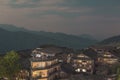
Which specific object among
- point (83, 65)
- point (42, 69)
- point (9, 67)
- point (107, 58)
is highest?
point (9, 67)

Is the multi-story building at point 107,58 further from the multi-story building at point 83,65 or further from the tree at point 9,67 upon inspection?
the tree at point 9,67

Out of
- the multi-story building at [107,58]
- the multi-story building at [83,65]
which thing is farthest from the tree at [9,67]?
the multi-story building at [107,58]

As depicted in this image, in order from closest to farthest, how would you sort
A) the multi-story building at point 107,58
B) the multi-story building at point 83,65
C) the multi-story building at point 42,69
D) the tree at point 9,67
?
the tree at point 9,67 → the multi-story building at point 42,69 → the multi-story building at point 83,65 → the multi-story building at point 107,58

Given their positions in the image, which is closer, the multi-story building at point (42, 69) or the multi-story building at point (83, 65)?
the multi-story building at point (42, 69)

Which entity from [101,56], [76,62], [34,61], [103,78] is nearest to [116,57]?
[101,56]

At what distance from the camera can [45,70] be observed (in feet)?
401

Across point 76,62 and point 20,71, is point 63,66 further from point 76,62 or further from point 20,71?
point 20,71

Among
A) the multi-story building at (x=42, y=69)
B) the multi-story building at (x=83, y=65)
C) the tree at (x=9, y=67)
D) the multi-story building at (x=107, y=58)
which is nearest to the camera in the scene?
the tree at (x=9, y=67)

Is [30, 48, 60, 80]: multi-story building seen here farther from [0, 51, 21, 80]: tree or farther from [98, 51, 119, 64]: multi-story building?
[98, 51, 119, 64]: multi-story building

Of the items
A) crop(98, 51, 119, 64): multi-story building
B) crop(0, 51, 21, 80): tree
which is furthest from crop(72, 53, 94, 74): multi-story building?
crop(0, 51, 21, 80): tree

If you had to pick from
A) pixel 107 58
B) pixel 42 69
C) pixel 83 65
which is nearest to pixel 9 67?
pixel 42 69

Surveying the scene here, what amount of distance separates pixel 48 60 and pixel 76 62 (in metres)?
27.9

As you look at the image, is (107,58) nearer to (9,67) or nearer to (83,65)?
(83,65)

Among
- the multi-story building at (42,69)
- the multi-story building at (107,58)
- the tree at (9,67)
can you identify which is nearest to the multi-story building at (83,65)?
the multi-story building at (107,58)
